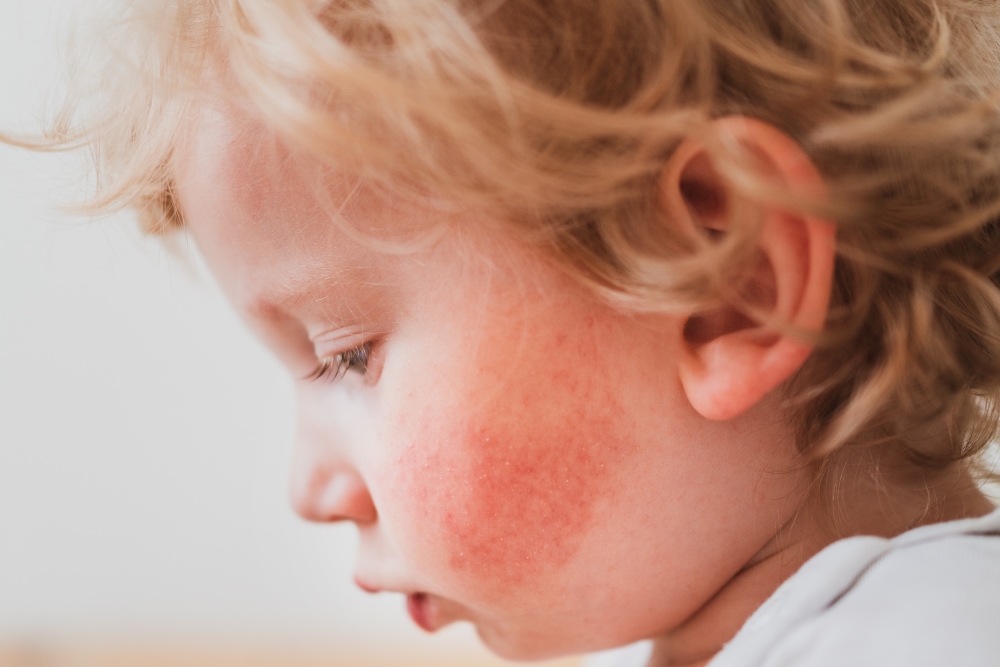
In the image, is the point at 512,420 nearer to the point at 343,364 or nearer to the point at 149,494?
the point at 343,364

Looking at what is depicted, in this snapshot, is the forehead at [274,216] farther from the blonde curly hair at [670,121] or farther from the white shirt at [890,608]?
the white shirt at [890,608]

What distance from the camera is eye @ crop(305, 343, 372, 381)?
0.54 meters

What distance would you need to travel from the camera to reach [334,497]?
58 cm

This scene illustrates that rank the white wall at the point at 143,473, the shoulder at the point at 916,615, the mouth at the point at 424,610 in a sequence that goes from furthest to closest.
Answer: the white wall at the point at 143,473
the mouth at the point at 424,610
the shoulder at the point at 916,615

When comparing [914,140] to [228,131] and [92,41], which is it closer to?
[228,131]

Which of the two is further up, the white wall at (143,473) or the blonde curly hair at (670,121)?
the blonde curly hair at (670,121)

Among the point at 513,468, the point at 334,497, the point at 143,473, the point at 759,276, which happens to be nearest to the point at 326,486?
the point at 334,497

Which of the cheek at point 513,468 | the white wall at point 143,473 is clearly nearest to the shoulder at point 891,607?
the cheek at point 513,468

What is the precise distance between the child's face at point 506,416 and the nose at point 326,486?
0.10 feet

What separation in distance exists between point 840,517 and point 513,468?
0.59 feet

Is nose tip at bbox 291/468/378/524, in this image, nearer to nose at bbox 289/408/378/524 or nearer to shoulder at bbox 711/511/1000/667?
nose at bbox 289/408/378/524

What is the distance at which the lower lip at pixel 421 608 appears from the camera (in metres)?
0.59

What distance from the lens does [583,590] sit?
51 cm

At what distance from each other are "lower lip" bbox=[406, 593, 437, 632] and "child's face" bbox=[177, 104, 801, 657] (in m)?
0.06
